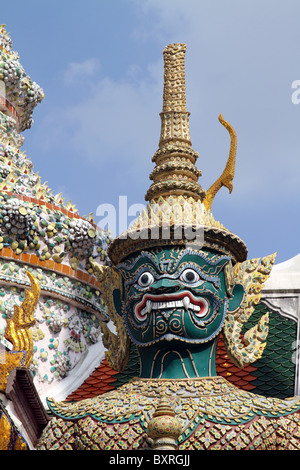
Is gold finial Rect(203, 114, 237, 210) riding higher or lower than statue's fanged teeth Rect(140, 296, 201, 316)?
higher

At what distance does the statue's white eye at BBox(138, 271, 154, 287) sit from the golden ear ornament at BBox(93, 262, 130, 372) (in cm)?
48

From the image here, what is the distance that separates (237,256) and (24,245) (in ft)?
7.73

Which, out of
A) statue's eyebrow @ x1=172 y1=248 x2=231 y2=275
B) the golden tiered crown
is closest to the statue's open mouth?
statue's eyebrow @ x1=172 y1=248 x2=231 y2=275

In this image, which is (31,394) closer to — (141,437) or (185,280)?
(141,437)

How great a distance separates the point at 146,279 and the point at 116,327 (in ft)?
2.66

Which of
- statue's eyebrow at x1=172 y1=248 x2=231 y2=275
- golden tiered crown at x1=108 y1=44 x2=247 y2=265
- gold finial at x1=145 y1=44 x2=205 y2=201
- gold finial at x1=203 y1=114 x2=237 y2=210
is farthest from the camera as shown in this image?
gold finial at x1=203 y1=114 x2=237 y2=210

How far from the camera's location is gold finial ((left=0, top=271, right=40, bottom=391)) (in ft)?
23.6

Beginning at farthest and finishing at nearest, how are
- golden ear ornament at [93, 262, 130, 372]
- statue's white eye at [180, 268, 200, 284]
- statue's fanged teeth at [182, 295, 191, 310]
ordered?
golden ear ornament at [93, 262, 130, 372]
statue's white eye at [180, 268, 200, 284]
statue's fanged teeth at [182, 295, 191, 310]

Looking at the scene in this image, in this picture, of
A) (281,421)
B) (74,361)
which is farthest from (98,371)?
(281,421)

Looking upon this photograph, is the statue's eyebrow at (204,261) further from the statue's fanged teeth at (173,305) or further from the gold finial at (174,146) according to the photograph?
the gold finial at (174,146)

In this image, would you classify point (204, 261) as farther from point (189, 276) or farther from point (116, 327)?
point (116, 327)

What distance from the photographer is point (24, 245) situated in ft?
29.5

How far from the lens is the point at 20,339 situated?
7.42m

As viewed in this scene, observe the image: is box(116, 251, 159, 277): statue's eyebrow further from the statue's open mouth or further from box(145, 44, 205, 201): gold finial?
box(145, 44, 205, 201): gold finial
